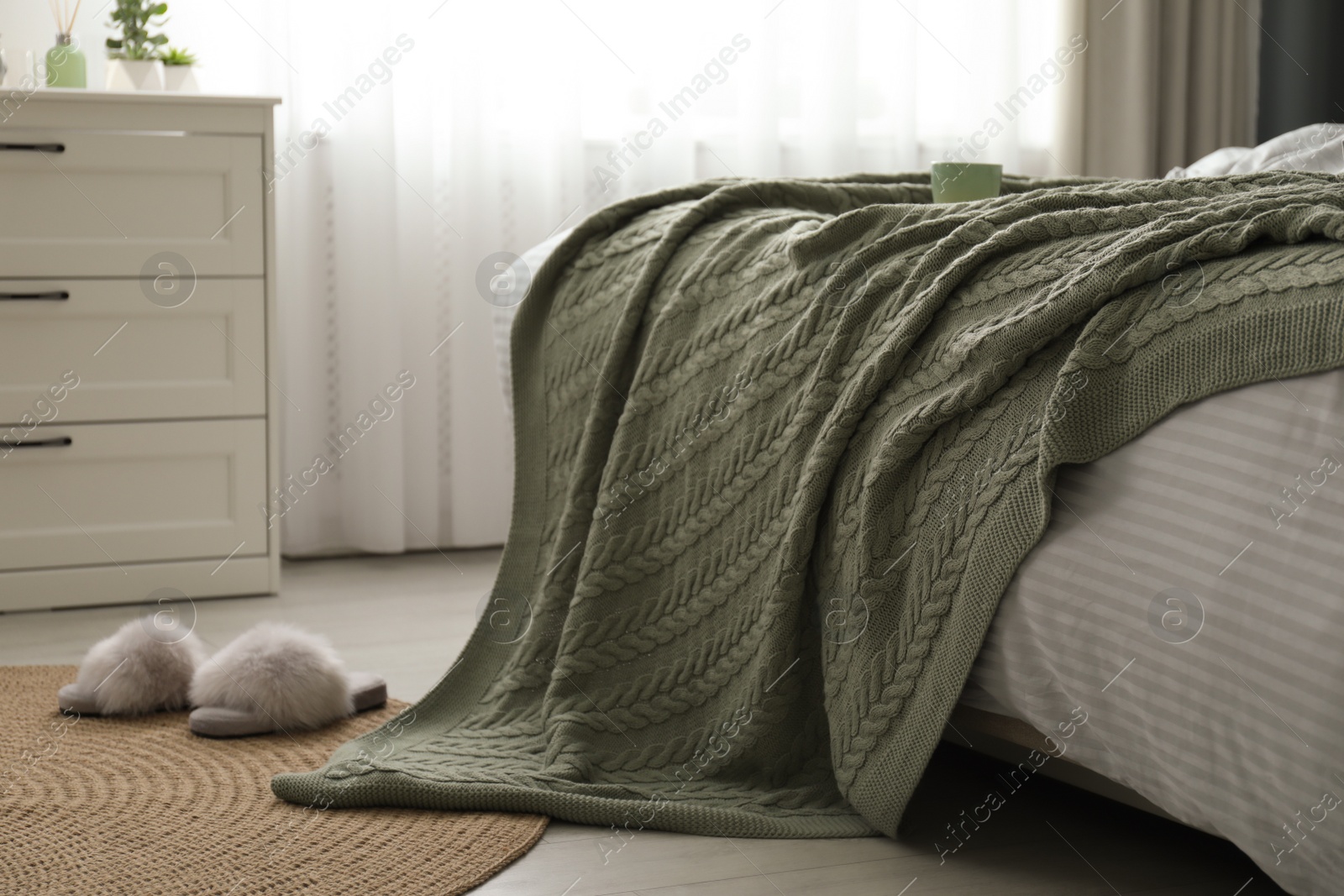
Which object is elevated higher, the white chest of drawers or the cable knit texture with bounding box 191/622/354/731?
the white chest of drawers

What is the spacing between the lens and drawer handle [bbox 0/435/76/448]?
2.19m

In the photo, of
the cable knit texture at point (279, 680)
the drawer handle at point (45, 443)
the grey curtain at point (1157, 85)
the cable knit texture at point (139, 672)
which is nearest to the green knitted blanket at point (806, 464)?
the cable knit texture at point (279, 680)

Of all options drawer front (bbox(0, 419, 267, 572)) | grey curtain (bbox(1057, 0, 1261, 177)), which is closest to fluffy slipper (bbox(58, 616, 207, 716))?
drawer front (bbox(0, 419, 267, 572))

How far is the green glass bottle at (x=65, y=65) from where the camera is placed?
230 cm

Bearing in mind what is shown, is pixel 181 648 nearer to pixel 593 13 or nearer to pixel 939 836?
pixel 939 836

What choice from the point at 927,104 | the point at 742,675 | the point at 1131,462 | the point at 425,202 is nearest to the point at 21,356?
the point at 425,202

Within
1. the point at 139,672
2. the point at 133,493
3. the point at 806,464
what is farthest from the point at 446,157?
the point at 806,464

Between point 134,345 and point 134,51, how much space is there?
0.55 m

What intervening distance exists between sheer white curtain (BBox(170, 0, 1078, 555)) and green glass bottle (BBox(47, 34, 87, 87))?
27 cm

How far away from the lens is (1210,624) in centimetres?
95

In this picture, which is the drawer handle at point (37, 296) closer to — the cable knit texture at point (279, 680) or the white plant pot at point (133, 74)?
the white plant pot at point (133, 74)

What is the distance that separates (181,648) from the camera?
68.2 inches

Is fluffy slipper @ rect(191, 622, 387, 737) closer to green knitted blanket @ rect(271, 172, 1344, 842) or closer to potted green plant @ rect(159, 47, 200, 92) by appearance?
green knitted blanket @ rect(271, 172, 1344, 842)

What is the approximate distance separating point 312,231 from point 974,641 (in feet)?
6.26
